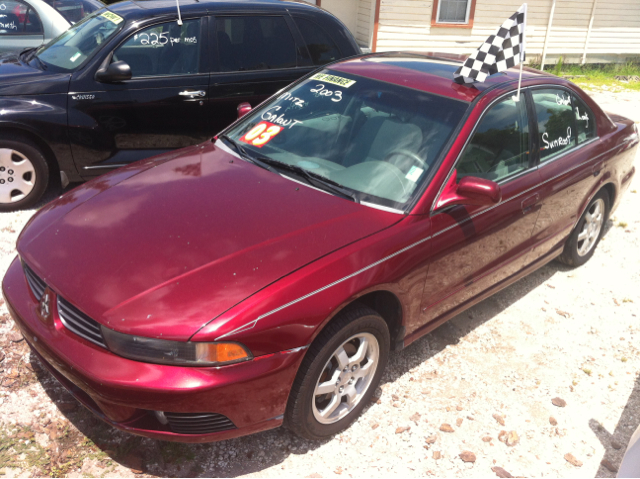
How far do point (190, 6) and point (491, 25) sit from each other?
9.69m

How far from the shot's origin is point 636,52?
15.6m

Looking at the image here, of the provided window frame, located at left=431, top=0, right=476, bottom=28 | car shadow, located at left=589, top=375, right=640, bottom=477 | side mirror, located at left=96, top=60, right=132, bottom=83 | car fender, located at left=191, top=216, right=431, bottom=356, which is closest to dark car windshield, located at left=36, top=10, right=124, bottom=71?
side mirror, located at left=96, top=60, right=132, bottom=83

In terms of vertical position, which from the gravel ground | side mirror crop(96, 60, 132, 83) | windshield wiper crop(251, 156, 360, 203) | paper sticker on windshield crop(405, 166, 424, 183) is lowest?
the gravel ground

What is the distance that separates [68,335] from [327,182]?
5.16 feet

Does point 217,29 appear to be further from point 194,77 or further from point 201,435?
point 201,435

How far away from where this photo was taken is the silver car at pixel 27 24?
23.4 ft

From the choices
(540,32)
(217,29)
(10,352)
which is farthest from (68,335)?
(540,32)

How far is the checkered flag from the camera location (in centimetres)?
377

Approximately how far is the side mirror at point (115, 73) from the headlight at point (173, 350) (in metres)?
3.23

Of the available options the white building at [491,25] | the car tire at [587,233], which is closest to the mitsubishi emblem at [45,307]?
the car tire at [587,233]

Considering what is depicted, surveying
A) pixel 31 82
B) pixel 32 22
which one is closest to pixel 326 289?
pixel 31 82

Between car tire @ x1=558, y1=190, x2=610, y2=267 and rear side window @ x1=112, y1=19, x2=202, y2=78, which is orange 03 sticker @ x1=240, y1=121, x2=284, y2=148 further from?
car tire @ x1=558, y1=190, x2=610, y2=267

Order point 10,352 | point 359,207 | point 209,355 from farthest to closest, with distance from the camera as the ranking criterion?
1. point 10,352
2. point 359,207
3. point 209,355

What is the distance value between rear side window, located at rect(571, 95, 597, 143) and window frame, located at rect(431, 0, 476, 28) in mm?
8938
